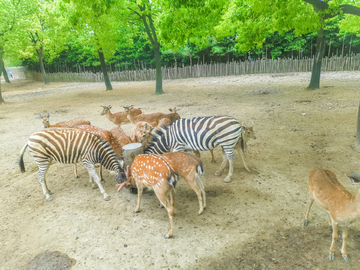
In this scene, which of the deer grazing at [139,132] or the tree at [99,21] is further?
the tree at [99,21]

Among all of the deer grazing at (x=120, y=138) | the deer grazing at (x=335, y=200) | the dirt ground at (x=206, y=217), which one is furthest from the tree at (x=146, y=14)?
the deer grazing at (x=335, y=200)

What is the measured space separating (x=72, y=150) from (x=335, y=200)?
436 centimetres

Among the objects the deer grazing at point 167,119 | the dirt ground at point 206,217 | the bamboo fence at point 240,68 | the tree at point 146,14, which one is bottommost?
A: the dirt ground at point 206,217

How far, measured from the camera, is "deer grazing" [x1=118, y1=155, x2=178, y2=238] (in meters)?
3.67

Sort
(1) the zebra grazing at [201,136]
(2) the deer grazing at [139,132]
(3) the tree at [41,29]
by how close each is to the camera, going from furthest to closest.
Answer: (3) the tree at [41,29]
(2) the deer grazing at [139,132]
(1) the zebra grazing at [201,136]

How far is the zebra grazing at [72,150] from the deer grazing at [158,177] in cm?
80

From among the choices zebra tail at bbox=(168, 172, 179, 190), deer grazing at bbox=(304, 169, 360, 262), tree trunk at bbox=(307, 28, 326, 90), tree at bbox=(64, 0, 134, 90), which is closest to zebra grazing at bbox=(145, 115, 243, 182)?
zebra tail at bbox=(168, 172, 179, 190)

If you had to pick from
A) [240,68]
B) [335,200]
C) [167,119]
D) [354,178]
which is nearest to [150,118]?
[167,119]

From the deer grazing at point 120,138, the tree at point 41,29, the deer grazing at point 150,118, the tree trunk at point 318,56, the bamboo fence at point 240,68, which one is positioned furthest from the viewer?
the tree at point 41,29

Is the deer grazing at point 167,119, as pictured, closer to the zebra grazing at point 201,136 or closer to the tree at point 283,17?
the zebra grazing at point 201,136

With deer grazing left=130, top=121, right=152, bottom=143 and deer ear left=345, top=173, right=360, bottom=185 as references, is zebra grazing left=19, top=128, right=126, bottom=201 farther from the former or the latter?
deer ear left=345, top=173, right=360, bottom=185

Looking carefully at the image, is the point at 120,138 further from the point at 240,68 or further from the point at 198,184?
the point at 240,68

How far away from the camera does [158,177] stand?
374 cm

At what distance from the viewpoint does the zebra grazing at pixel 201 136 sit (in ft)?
16.1
